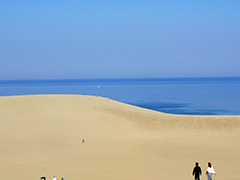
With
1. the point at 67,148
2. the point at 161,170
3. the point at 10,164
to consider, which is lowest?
the point at 161,170

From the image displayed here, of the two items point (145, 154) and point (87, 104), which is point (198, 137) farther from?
point (87, 104)

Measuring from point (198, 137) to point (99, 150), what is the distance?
9.80 metres

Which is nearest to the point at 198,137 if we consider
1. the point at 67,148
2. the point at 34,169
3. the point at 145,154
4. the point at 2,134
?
the point at 145,154

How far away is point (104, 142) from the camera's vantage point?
24359 millimetres

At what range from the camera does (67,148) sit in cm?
2267

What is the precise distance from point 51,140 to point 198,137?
1303 centimetres

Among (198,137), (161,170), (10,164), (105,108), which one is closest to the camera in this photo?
(161,170)

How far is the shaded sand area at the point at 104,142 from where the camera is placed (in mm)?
17141

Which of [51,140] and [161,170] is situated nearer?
[161,170]

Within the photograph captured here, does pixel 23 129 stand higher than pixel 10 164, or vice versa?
pixel 23 129

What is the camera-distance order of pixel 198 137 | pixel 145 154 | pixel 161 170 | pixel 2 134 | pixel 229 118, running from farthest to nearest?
pixel 229 118 < pixel 198 137 < pixel 2 134 < pixel 145 154 < pixel 161 170

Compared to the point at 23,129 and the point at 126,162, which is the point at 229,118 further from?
the point at 23,129

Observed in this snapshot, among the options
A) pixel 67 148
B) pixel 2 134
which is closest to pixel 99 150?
pixel 67 148

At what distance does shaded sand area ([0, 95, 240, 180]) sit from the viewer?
17.1 meters
